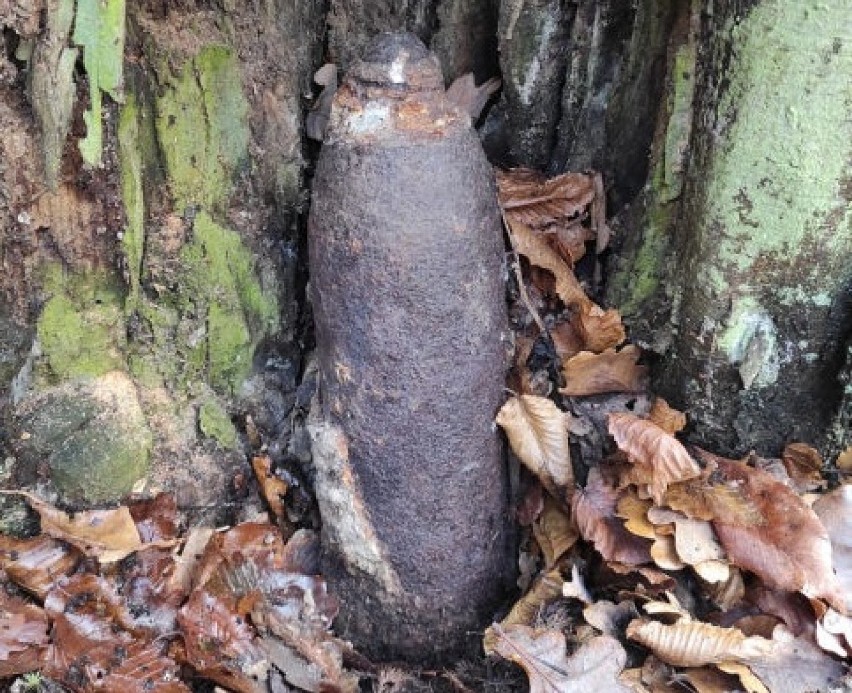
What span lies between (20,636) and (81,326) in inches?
26.7

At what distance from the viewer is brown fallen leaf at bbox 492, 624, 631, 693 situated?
1.83 m

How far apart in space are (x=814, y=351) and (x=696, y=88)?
0.64 meters

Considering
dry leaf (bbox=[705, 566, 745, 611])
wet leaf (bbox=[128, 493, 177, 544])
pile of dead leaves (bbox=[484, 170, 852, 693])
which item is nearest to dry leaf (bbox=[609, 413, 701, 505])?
pile of dead leaves (bbox=[484, 170, 852, 693])

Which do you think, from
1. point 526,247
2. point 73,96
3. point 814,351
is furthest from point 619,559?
point 73,96

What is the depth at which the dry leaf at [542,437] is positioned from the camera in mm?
2129

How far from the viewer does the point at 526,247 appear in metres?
A: 2.31

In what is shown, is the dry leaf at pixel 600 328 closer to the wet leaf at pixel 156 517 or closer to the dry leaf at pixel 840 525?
the dry leaf at pixel 840 525

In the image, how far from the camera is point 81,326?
2.04m

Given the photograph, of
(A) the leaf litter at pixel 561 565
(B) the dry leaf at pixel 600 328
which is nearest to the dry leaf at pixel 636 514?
(A) the leaf litter at pixel 561 565

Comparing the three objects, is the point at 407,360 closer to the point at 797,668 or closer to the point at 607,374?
the point at 607,374

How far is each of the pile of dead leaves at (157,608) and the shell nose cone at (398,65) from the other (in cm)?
111

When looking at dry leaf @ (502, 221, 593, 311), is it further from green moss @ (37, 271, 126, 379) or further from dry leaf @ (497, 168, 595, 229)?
green moss @ (37, 271, 126, 379)

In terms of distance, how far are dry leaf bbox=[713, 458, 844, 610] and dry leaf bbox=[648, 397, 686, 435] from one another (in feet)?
0.77

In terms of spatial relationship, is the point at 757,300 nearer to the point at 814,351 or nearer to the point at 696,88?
the point at 814,351
